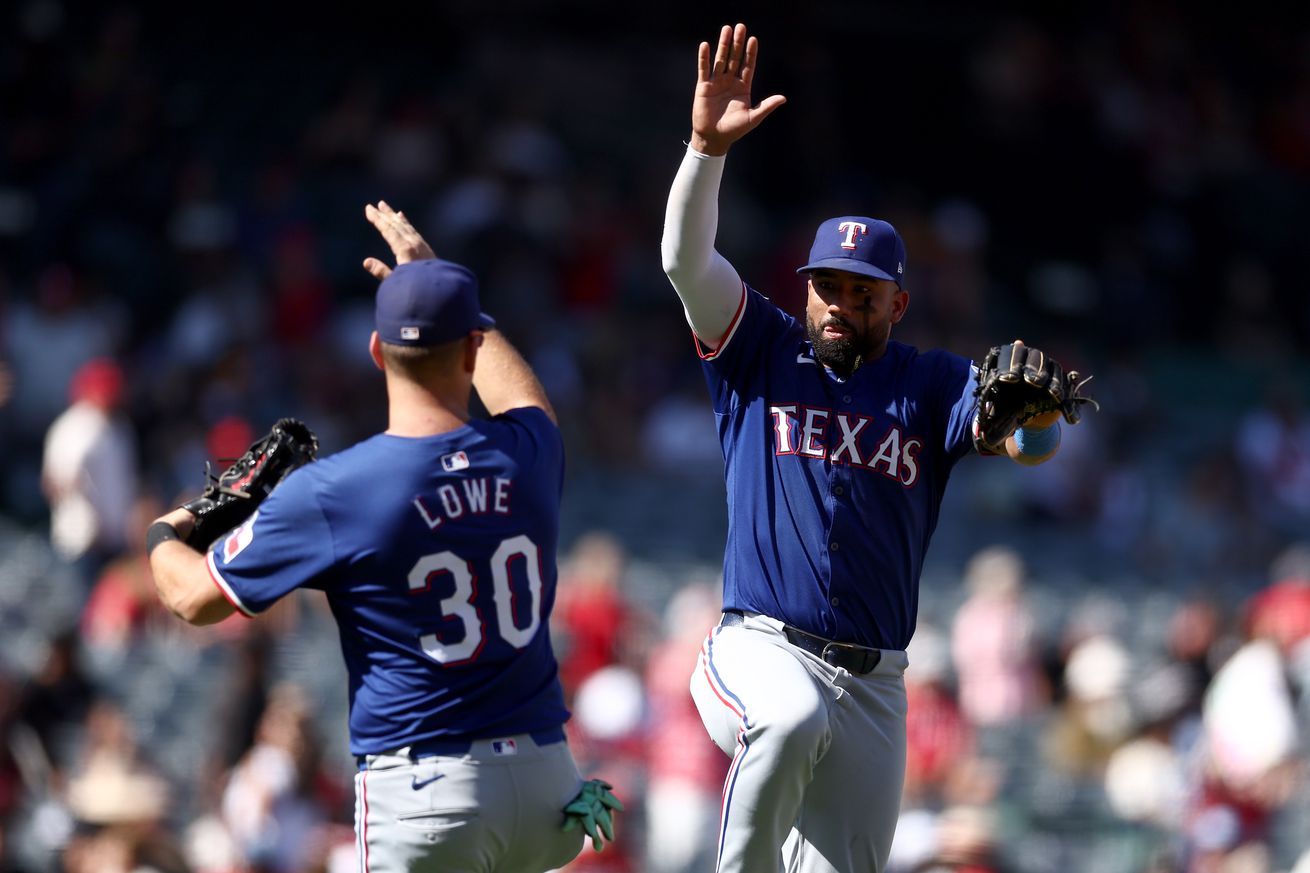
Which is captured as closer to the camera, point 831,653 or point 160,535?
point 160,535

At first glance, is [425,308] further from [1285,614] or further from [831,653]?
[1285,614]

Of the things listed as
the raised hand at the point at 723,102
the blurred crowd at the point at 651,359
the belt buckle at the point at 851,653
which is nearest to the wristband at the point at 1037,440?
the belt buckle at the point at 851,653

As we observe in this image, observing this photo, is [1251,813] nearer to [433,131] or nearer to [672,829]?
[672,829]

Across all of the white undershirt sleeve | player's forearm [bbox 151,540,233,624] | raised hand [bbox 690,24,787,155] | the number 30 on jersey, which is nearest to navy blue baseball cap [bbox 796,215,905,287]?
the white undershirt sleeve

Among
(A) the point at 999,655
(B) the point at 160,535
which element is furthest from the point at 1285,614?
(B) the point at 160,535

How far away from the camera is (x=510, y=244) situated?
1358 centimetres

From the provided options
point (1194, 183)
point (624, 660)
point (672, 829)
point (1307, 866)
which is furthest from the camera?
point (1194, 183)

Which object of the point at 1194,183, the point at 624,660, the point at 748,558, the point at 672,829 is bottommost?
the point at 672,829

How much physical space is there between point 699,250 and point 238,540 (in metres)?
1.31

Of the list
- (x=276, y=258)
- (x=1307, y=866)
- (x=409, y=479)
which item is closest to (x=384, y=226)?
(x=409, y=479)

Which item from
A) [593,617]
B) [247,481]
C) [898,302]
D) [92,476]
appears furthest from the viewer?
[92,476]

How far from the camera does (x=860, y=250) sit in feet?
15.7

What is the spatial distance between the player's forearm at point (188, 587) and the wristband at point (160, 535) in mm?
50

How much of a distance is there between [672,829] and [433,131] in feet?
A: 22.0
